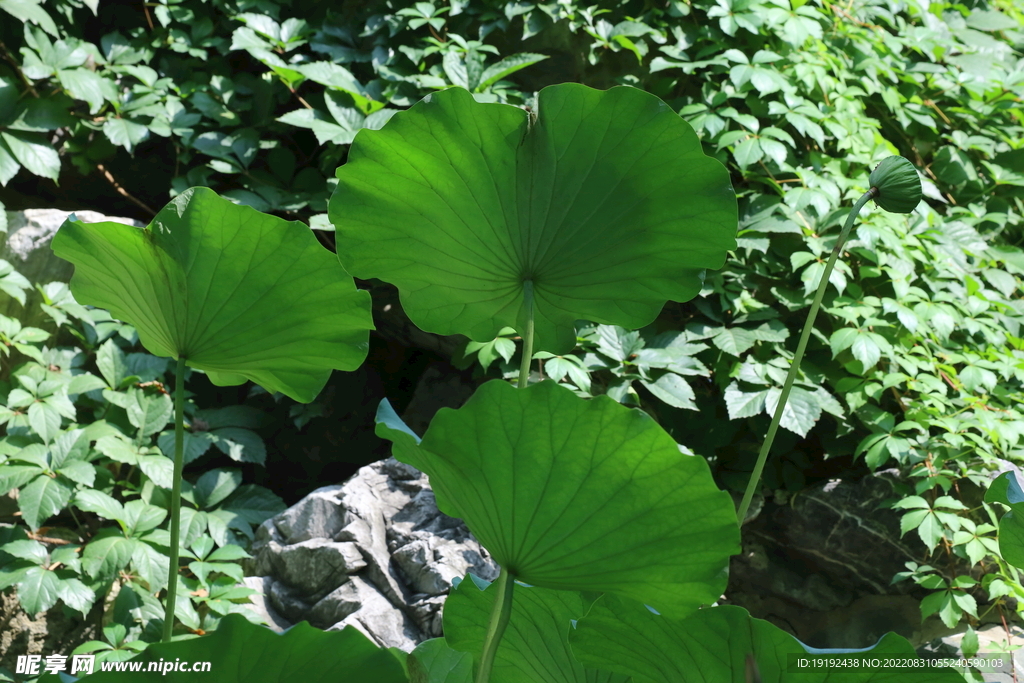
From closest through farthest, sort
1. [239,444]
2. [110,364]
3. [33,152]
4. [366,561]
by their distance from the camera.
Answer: [366,561], [110,364], [239,444], [33,152]

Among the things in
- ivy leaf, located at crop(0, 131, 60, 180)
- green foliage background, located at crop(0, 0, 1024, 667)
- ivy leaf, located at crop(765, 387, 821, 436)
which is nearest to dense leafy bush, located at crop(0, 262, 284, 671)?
green foliage background, located at crop(0, 0, 1024, 667)

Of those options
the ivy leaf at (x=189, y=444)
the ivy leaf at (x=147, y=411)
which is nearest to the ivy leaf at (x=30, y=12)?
the ivy leaf at (x=147, y=411)

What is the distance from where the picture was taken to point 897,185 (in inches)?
17.0

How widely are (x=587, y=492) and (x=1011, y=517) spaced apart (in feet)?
0.90

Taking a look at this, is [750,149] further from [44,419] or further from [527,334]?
[44,419]

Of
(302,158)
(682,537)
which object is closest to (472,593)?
(682,537)

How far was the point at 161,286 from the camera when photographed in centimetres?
53

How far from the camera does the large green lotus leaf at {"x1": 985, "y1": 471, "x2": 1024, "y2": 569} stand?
1.40 feet

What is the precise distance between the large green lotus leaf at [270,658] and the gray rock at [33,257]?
2056 millimetres

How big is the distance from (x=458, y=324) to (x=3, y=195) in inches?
108

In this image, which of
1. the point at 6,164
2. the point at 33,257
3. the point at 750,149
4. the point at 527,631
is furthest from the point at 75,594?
the point at 750,149

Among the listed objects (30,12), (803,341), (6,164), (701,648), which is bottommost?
(6,164)

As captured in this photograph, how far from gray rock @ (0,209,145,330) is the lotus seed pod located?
213 cm

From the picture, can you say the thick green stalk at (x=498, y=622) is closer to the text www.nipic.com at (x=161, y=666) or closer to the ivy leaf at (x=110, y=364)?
the text www.nipic.com at (x=161, y=666)
